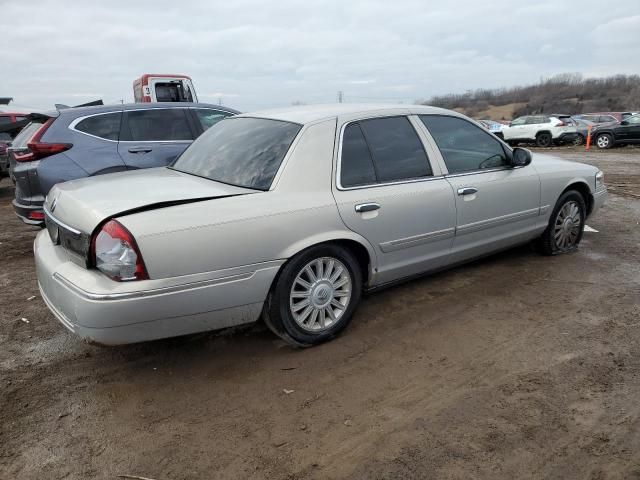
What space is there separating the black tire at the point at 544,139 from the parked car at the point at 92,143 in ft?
63.5

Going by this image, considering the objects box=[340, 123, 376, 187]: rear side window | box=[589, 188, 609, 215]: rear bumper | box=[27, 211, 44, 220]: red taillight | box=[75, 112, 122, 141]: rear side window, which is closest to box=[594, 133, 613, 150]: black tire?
box=[589, 188, 609, 215]: rear bumper

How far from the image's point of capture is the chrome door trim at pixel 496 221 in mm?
4121

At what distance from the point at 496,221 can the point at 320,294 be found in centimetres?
185

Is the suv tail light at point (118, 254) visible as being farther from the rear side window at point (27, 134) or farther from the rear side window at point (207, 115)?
the rear side window at point (207, 115)

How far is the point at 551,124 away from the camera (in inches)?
864

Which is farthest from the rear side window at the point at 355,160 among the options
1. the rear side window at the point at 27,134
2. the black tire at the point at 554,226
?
the rear side window at the point at 27,134

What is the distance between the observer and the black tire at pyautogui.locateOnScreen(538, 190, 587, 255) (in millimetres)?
5047

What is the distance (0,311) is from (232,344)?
204cm

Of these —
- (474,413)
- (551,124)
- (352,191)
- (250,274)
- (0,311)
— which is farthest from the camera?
(551,124)

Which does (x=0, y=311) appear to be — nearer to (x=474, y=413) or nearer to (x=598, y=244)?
(x=474, y=413)

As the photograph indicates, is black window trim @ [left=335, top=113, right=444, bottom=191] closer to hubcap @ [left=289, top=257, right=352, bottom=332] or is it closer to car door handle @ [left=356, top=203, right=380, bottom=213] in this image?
car door handle @ [left=356, top=203, right=380, bottom=213]

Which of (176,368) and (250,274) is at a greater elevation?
(250,274)

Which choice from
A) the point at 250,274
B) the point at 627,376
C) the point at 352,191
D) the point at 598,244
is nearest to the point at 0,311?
the point at 250,274

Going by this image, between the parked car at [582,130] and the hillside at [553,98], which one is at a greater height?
the hillside at [553,98]
